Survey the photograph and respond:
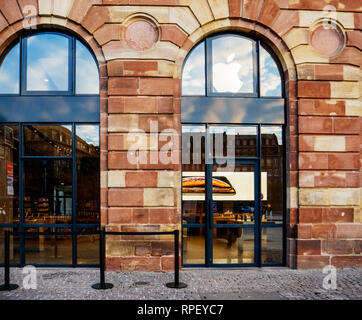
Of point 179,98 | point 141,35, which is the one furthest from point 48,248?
point 141,35

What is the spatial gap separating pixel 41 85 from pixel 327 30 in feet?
22.8

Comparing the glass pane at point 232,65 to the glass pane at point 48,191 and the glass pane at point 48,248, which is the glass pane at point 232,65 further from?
the glass pane at point 48,248

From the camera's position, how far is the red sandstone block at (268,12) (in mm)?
7473

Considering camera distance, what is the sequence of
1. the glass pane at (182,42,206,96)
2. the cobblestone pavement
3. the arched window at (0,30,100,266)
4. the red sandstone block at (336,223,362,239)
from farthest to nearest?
the glass pane at (182,42,206,96) → the arched window at (0,30,100,266) → the red sandstone block at (336,223,362,239) → the cobblestone pavement

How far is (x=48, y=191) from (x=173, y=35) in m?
4.68

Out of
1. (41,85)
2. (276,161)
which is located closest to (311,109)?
(276,161)

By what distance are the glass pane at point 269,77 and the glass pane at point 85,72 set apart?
403cm

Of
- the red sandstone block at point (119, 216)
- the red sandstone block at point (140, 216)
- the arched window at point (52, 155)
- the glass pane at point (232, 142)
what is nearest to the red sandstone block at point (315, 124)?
the glass pane at point (232, 142)

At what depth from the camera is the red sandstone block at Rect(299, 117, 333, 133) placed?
749cm

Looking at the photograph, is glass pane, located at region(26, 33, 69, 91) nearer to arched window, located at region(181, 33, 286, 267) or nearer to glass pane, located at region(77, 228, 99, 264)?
arched window, located at region(181, 33, 286, 267)

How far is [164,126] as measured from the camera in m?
7.30

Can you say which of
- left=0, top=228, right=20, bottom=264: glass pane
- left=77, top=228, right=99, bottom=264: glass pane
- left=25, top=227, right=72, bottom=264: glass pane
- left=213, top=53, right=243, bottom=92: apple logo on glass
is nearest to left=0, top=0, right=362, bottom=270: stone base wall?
left=77, top=228, right=99, bottom=264: glass pane

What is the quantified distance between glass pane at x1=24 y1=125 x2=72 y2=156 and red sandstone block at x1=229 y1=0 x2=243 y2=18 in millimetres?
4639

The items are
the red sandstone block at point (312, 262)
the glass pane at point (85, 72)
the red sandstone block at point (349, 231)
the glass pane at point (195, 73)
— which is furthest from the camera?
the glass pane at point (195, 73)
